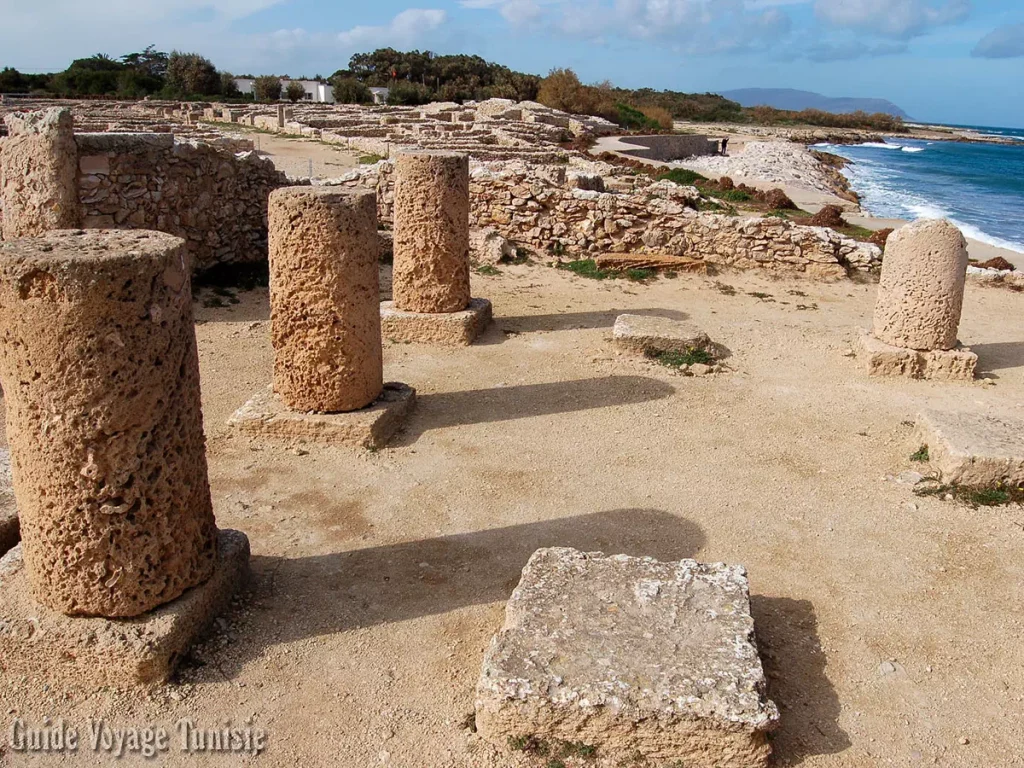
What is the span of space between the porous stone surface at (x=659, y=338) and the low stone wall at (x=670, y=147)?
2148 cm

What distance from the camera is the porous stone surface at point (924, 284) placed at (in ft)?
27.3

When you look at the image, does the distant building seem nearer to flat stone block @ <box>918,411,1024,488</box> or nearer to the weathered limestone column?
the weathered limestone column

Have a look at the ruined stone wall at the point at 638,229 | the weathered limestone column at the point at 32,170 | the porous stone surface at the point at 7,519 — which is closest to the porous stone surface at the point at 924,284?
the ruined stone wall at the point at 638,229

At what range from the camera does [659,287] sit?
12047mm

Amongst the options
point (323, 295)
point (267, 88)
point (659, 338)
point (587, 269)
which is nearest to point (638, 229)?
point (587, 269)

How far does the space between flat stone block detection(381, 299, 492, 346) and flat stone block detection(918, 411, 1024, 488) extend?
462 centimetres

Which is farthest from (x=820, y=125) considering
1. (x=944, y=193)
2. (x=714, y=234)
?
(x=714, y=234)

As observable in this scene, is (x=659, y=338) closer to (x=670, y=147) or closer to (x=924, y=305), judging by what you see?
(x=924, y=305)

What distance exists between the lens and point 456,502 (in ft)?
18.8

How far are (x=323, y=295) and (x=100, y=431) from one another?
3.01m

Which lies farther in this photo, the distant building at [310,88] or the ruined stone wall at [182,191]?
the distant building at [310,88]

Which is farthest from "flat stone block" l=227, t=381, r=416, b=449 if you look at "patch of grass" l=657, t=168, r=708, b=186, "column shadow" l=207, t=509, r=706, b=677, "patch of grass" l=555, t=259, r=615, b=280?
"patch of grass" l=657, t=168, r=708, b=186

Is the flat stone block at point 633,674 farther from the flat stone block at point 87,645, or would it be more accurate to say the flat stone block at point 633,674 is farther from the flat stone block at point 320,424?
the flat stone block at point 320,424

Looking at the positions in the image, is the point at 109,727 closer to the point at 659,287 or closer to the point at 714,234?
the point at 659,287
